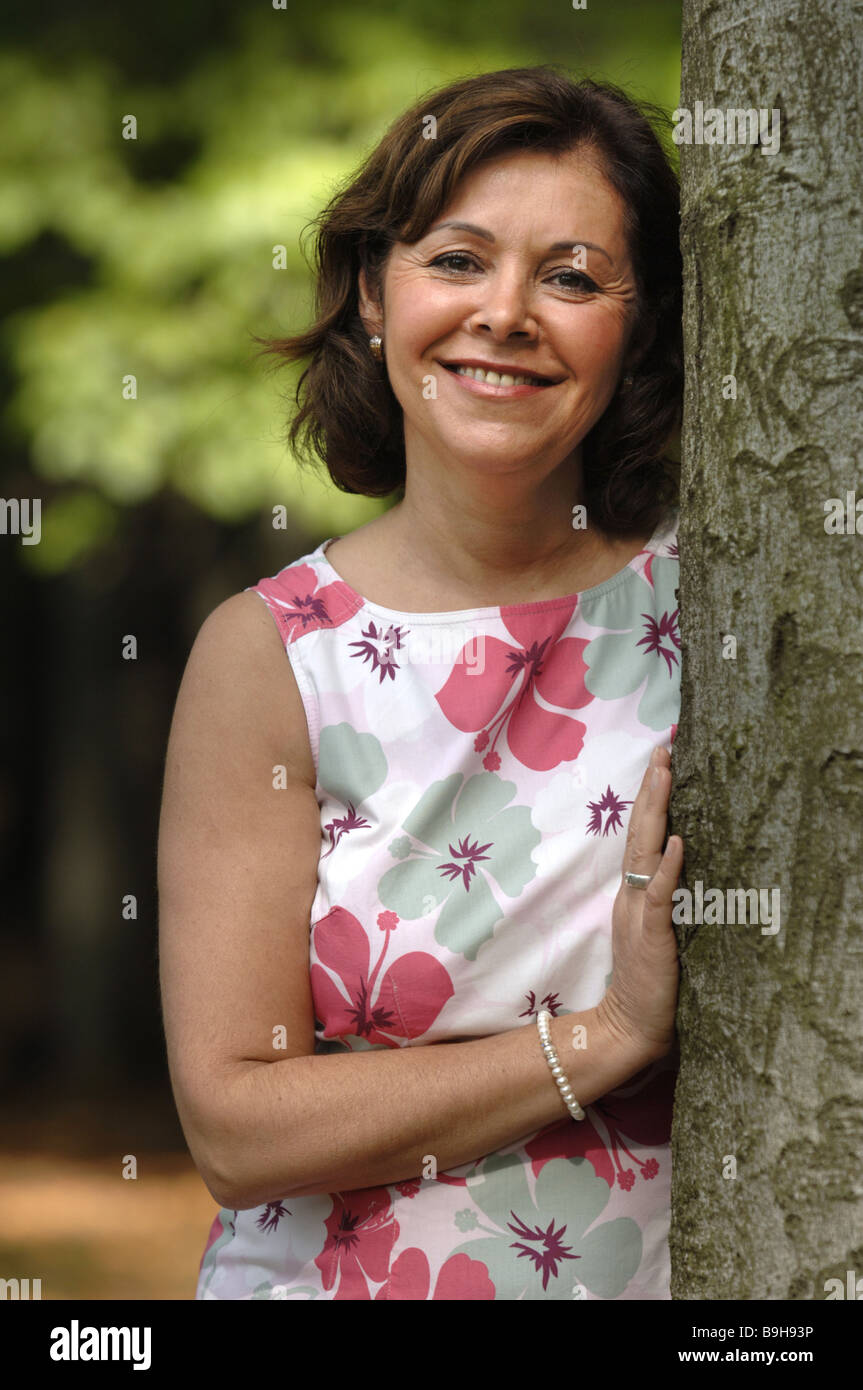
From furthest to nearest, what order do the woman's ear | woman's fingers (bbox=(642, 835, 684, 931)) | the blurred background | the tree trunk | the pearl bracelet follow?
the blurred background < the woman's ear < the pearl bracelet < woman's fingers (bbox=(642, 835, 684, 931)) < the tree trunk

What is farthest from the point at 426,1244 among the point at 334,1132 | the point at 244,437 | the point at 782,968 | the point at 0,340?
the point at 0,340

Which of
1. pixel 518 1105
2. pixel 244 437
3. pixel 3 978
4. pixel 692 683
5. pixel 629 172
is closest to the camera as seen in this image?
pixel 692 683

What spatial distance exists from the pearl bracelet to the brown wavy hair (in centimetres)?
80

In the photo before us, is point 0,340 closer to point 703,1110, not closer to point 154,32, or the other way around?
point 154,32

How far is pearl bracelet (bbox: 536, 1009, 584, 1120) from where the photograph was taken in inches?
78.7

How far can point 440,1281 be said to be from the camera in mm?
2061

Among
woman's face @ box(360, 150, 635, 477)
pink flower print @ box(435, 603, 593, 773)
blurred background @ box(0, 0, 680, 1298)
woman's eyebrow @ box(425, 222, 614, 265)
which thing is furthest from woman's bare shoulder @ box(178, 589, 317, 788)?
blurred background @ box(0, 0, 680, 1298)

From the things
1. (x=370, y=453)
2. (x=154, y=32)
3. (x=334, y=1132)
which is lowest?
(x=334, y=1132)

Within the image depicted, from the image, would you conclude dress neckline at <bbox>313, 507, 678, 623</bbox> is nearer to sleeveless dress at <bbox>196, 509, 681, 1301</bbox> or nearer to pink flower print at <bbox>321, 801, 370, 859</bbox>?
sleeveless dress at <bbox>196, 509, 681, 1301</bbox>

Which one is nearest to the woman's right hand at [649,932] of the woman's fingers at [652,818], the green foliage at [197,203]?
the woman's fingers at [652,818]

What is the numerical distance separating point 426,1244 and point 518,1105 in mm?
258

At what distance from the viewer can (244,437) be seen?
17.4ft

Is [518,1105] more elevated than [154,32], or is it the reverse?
[154,32]

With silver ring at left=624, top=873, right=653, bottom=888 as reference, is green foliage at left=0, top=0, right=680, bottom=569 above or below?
above
